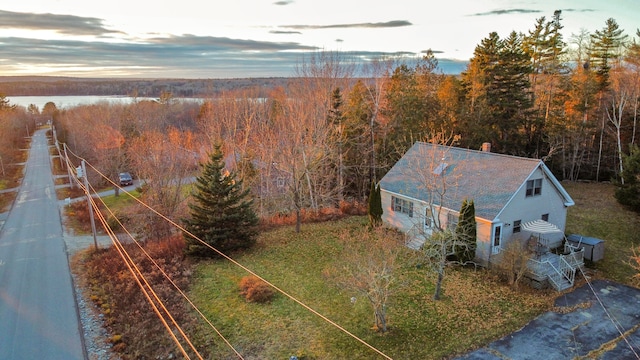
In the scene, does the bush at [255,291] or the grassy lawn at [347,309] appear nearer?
the grassy lawn at [347,309]

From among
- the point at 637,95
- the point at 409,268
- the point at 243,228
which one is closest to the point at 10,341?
the point at 243,228

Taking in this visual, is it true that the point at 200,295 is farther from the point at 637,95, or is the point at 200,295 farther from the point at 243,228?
the point at 637,95

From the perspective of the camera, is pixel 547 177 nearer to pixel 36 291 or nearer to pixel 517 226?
pixel 517 226

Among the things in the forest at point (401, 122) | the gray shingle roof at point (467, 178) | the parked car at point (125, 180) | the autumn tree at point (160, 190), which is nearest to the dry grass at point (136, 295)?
the autumn tree at point (160, 190)

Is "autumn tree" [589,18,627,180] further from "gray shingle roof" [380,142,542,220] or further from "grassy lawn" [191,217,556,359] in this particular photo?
"grassy lawn" [191,217,556,359]

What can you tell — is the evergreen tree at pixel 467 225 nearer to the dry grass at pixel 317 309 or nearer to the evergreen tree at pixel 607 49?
the dry grass at pixel 317 309
